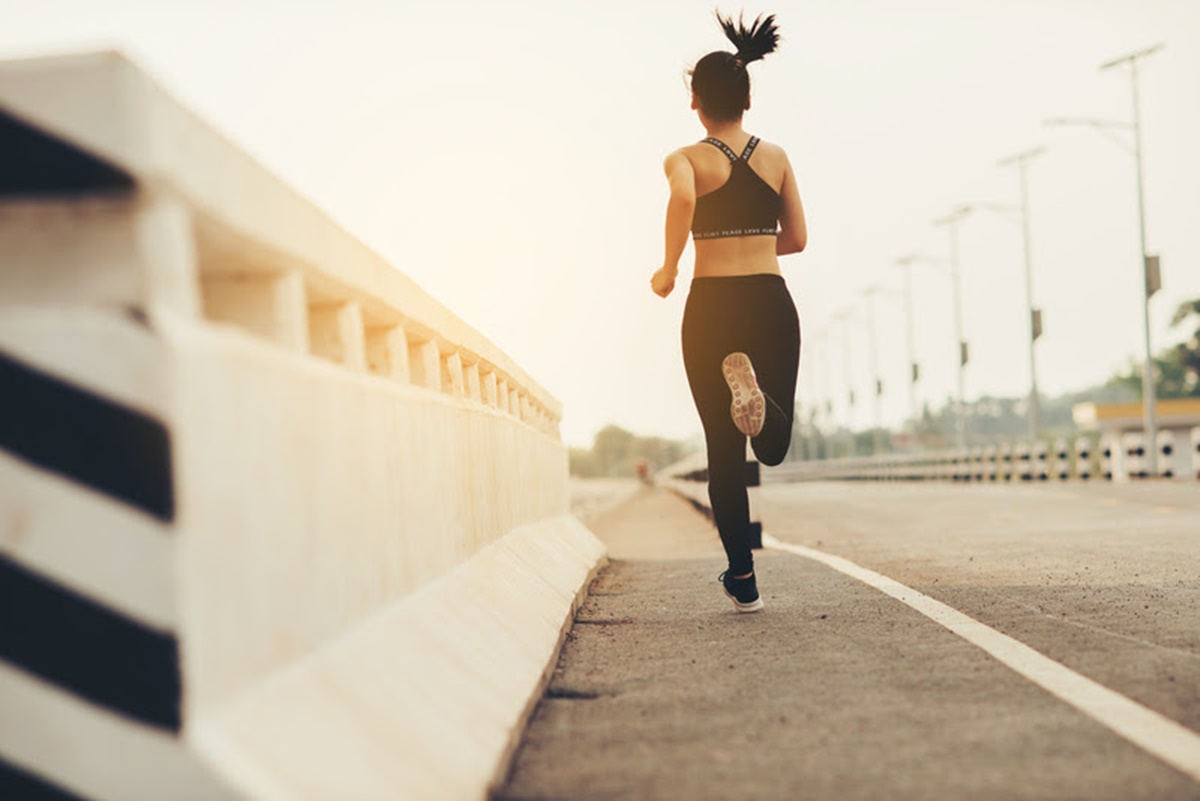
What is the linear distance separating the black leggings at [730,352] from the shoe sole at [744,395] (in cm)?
11

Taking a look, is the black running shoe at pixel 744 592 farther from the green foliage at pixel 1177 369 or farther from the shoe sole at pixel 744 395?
the green foliage at pixel 1177 369

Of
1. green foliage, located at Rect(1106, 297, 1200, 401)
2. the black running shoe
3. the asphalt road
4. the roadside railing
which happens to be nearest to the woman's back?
the black running shoe

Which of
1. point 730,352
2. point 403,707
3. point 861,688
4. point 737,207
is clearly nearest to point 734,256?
point 737,207

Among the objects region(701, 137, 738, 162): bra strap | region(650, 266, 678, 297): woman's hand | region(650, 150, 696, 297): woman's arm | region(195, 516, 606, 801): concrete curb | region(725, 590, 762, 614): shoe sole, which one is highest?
region(701, 137, 738, 162): bra strap

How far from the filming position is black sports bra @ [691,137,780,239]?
22.3ft

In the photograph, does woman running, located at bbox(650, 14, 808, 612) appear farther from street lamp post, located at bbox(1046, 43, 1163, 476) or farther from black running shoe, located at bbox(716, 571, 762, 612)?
street lamp post, located at bbox(1046, 43, 1163, 476)

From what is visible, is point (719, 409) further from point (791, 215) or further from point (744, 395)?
point (791, 215)

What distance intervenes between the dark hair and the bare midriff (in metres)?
0.55

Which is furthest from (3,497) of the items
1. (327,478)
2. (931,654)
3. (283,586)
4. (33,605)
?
(931,654)

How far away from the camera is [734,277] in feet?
22.4

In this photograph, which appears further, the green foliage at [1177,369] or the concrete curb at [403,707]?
the green foliage at [1177,369]

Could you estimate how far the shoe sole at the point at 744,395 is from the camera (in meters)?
6.71

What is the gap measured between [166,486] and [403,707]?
3.54ft

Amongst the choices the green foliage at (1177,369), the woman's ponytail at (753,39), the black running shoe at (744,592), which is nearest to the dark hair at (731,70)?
the woman's ponytail at (753,39)
